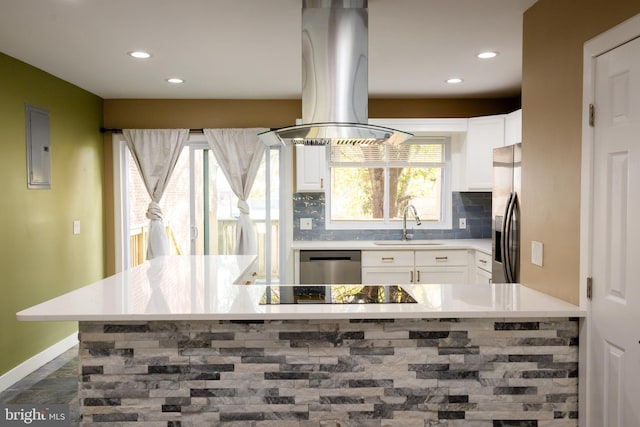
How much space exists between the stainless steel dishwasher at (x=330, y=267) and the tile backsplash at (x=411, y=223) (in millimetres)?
634

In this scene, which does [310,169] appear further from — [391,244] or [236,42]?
[236,42]

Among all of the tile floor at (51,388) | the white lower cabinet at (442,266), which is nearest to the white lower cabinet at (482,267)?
the white lower cabinet at (442,266)

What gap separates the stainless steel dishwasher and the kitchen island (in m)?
2.61

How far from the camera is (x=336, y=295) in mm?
2516

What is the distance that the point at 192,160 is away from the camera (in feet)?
18.0

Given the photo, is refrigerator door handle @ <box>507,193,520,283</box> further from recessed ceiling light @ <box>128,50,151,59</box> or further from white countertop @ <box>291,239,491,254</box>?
recessed ceiling light @ <box>128,50,151,59</box>

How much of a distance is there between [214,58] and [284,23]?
934 millimetres

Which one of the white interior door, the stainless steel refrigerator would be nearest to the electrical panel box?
the stainless steel refrigerator

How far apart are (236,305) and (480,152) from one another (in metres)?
3.53

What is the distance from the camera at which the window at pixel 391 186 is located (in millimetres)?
5480

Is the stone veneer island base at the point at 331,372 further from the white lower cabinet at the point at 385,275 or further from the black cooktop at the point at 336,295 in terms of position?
the white lower cabinet at the point at 385,275

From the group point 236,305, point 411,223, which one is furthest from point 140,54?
point 411,223

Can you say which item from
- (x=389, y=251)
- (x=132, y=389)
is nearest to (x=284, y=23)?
(x=132, y=389)

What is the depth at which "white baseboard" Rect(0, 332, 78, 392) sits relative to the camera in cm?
374
